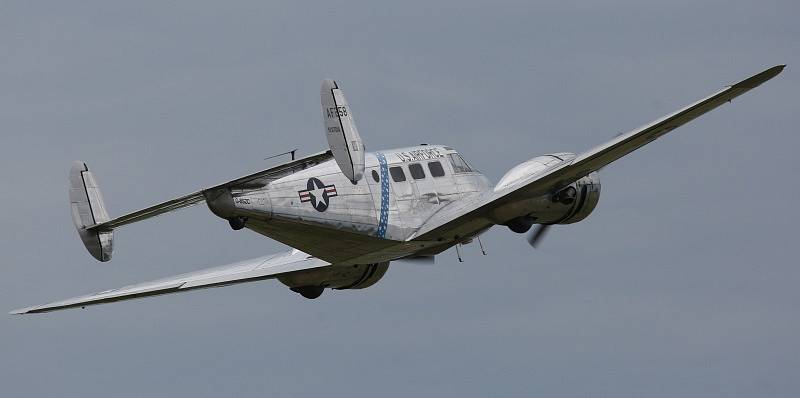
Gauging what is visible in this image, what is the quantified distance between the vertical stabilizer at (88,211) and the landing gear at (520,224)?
12.0 meters

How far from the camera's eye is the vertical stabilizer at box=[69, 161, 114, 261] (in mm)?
51406

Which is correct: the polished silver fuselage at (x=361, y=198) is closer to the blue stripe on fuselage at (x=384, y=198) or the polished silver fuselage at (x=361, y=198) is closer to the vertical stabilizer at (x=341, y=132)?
the blue stripe on fuselage at (x=384, y=198)

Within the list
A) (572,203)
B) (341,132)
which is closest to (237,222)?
(341,132)

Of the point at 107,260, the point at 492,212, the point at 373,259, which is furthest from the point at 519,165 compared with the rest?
the point at 107,260

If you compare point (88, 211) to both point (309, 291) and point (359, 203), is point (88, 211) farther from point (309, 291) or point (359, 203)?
point (309, 291)

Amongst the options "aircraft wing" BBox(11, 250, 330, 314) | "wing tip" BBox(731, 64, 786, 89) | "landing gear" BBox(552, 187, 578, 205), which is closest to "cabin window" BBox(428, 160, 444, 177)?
"landing gear" BBox(552, 187, 578, 205)

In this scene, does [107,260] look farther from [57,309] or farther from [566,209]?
[566,209]

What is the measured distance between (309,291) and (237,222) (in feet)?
36.0

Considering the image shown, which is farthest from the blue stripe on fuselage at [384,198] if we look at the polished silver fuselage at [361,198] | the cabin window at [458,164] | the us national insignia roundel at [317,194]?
the cabin window at [458,164]

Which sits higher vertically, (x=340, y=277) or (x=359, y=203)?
(x=359, y=203)

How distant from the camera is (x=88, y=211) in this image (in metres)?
52.4

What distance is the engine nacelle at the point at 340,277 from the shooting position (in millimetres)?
59719

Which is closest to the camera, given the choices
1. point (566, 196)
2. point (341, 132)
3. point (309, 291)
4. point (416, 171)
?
point (341, 132)

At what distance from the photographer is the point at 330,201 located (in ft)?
173
